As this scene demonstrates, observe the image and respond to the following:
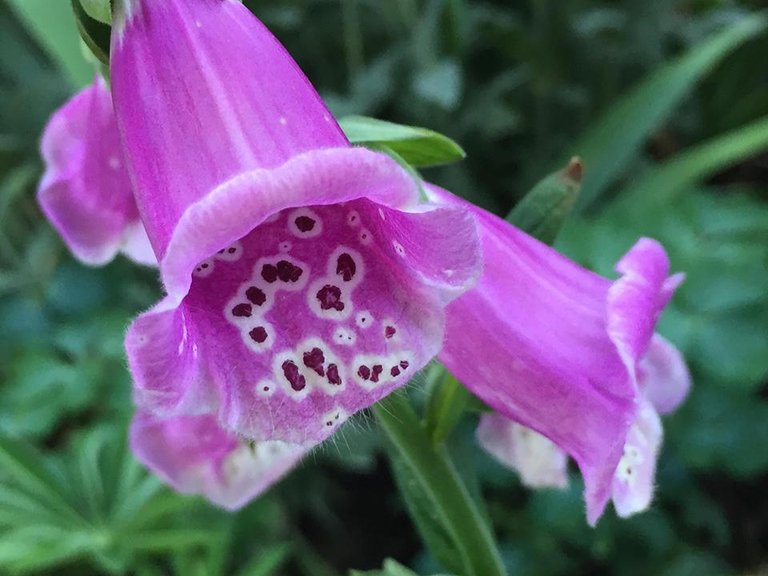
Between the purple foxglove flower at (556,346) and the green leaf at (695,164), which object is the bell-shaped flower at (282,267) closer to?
the purple foxglove flower at (556,346)

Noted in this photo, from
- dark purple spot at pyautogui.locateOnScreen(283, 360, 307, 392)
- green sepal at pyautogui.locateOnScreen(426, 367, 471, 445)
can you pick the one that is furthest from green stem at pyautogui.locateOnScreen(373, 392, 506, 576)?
dark purple spot at pyautogui.locateOnScreen(283, 360, 307, 392)

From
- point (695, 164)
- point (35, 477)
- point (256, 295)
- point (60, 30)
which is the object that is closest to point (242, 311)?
point (256, 295)

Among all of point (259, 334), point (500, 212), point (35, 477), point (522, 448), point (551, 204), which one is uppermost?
point (259, 334)

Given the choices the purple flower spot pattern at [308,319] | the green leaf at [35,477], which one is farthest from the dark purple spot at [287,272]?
the green leaf at [35,477]

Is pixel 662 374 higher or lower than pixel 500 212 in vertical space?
higher

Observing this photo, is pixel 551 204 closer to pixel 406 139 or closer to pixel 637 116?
pixel 406 139

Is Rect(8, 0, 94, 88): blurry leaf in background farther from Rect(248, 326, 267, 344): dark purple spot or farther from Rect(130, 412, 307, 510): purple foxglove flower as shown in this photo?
Rect(248, 326, 267, 344): dark purple spot

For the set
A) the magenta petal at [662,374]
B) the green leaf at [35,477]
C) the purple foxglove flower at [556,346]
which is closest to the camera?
the purple foxglove flower at [556,346]
